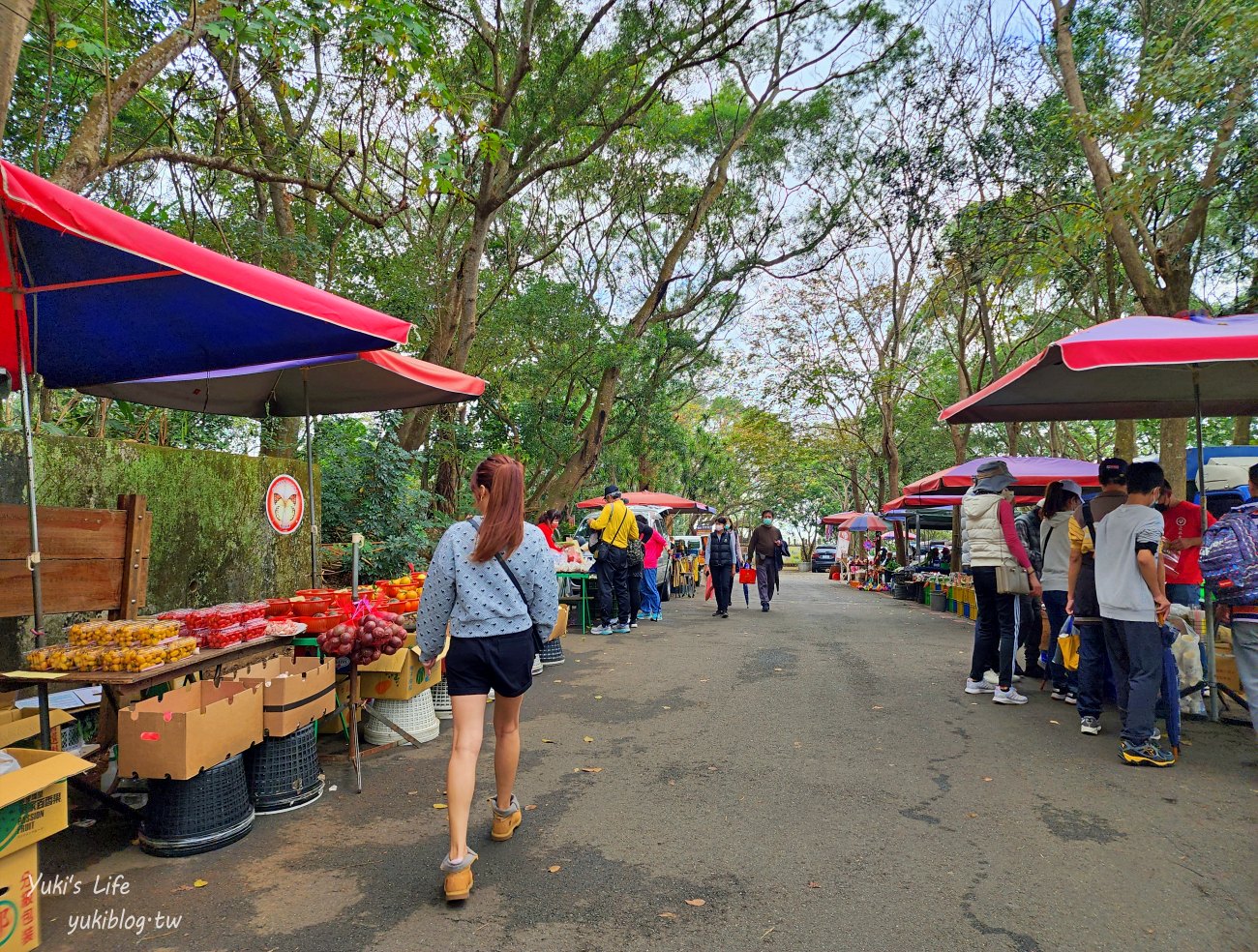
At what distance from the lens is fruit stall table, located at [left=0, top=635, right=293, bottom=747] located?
10.6ft

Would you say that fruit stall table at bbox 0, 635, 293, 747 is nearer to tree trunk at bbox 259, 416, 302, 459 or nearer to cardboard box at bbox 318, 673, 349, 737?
cardboard box at bbox 318, 673, 349, 737

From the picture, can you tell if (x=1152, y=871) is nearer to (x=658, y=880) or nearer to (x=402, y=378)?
(x=658, y=880)

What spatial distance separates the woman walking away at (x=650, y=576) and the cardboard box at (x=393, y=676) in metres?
7.27

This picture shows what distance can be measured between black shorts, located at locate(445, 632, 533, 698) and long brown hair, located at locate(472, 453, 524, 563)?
37 cm

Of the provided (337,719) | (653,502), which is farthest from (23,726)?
(653,502)

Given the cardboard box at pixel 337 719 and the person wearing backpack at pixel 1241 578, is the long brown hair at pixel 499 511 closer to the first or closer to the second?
the cardboard box at pixel 337 719

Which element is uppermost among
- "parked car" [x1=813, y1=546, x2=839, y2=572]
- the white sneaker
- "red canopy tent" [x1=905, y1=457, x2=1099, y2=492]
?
"red canopy tent" [x1=905, y1=457, x2=1099, y2=492]

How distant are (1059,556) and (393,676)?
555 centimetres

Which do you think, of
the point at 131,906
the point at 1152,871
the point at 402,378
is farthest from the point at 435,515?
the point at 1152,871

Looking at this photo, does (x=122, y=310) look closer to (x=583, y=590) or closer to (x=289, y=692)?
(x=289, y=692)

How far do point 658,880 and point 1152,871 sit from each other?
2.23 metres

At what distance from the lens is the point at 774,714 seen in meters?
5.89

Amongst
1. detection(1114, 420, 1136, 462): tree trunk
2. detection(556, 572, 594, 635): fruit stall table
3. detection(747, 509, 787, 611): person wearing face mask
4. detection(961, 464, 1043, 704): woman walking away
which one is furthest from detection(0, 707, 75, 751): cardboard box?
detection(1114, 420, 1136, 462): tree trunk

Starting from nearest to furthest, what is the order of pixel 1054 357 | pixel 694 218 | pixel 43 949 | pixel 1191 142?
pixel 43 949
pixel 1054 357
pixel 1191 142
pixel 694 218
